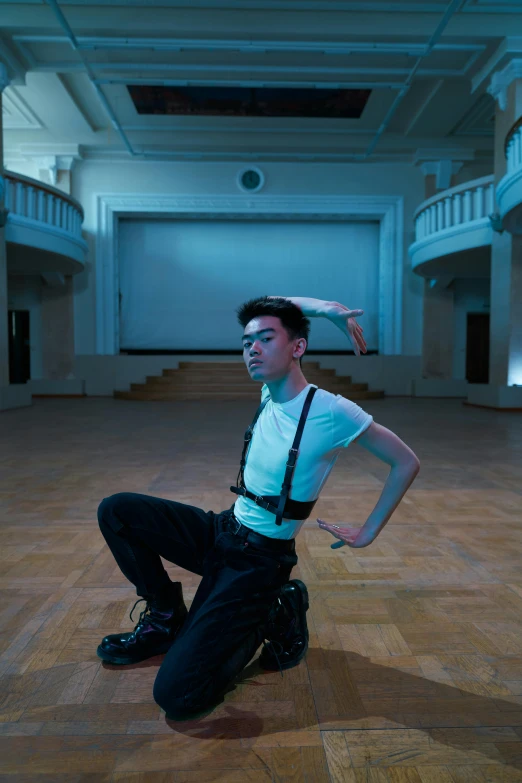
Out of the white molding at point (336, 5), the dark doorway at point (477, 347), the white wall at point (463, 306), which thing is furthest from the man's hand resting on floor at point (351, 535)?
the dark doorway at point (477, 347)

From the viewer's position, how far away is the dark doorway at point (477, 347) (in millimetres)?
17266

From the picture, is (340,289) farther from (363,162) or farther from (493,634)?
(493,634)

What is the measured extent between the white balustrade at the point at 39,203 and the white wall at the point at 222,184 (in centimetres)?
316

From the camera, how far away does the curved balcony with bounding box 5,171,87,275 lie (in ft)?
38.8

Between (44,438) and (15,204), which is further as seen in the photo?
(15,204)

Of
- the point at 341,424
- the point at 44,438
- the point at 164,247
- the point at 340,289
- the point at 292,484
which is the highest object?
the point at 164,247

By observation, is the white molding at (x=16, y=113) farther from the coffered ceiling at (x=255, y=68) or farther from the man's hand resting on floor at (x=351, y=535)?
the man's hand resting on floor at (x=351, y=535)

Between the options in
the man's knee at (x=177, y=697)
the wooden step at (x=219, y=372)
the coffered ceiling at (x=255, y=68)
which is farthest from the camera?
the wooden step at (x=219, y=372)

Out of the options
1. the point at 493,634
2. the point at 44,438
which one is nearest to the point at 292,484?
the point at 493,634

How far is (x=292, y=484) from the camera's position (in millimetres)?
1877

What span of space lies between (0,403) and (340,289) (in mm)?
10324

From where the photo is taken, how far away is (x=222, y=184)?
16.8 meters

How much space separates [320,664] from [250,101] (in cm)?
1383

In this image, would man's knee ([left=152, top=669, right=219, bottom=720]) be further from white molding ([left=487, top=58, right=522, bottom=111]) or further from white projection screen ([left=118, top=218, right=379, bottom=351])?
white projection screen ([left=118, top=218, right=379, bottom=351])
